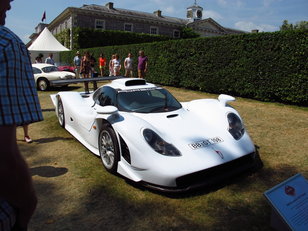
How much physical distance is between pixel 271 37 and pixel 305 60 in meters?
1.37

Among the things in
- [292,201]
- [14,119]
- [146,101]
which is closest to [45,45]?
[146,101]

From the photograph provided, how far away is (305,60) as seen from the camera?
7.50 meters

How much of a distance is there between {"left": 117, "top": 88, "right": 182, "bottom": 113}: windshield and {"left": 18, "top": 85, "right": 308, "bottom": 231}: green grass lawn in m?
0.99

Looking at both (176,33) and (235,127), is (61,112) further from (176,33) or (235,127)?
(176,33)

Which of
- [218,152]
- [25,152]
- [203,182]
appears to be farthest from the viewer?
[25,152]

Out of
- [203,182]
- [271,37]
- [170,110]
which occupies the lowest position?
[203,182]

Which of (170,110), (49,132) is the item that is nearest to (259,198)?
(170,110)

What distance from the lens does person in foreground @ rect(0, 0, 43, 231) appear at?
0.89 metres

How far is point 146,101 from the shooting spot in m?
4.21

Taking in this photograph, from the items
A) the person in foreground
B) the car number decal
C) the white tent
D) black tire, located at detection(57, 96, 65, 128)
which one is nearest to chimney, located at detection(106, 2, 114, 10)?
the white tent

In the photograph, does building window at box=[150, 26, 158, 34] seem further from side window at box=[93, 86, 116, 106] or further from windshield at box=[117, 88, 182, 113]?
windshield at box=[117, 88, 182, 113]

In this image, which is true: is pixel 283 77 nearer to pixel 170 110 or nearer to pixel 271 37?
pixel 271 37

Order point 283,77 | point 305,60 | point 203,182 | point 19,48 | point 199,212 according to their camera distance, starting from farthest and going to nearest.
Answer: point 283,77
point 305,60
point 203,182
point 199,212
point 19,48

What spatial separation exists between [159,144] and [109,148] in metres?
0.81
